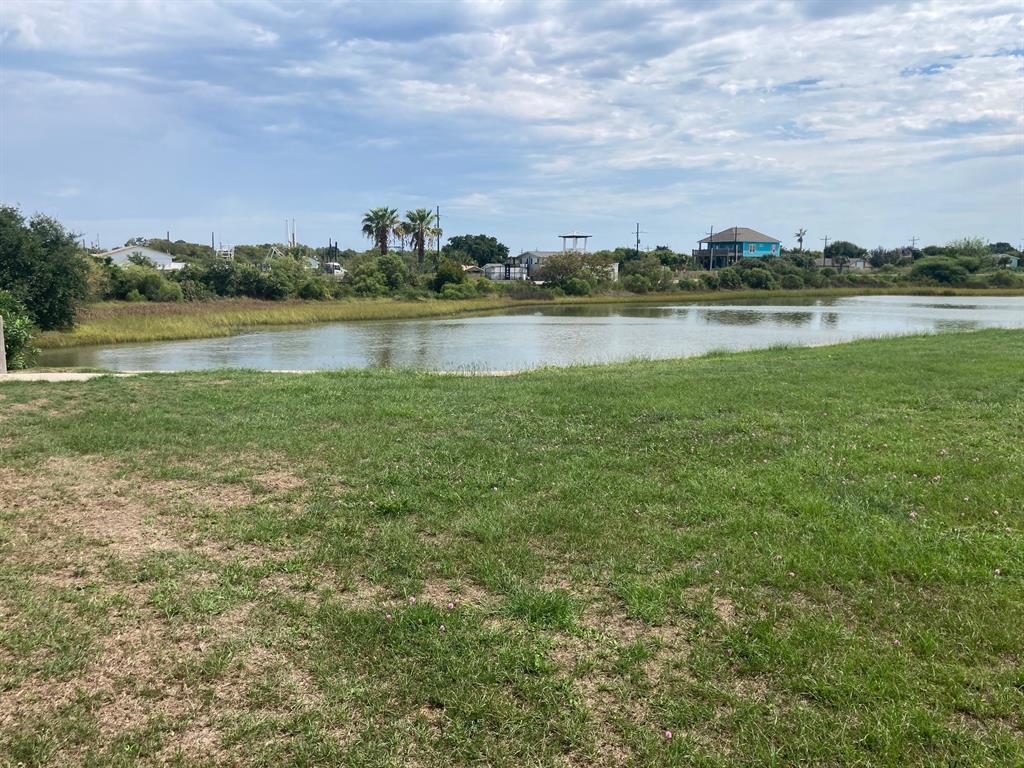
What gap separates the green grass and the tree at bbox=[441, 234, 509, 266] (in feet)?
131

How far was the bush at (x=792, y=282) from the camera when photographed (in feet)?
281

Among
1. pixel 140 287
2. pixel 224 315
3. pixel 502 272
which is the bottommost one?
pixel 224 315

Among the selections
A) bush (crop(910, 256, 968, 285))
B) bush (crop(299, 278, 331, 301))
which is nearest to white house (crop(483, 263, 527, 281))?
bush (crop(299, 278, 331, 301))

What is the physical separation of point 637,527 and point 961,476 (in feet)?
9.43

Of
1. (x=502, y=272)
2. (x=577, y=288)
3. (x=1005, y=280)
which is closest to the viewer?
(x=577, y=288)

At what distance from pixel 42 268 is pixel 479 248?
261ft

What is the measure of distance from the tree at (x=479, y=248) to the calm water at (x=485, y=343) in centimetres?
6560

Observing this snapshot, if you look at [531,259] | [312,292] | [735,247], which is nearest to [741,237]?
[735,247]

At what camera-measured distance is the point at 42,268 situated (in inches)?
1144

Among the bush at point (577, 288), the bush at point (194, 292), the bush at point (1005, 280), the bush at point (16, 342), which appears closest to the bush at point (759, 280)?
the bush at point (577, 288)

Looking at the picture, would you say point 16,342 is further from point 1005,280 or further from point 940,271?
point 940,271

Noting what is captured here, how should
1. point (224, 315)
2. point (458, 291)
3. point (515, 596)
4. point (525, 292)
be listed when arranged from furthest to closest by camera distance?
point (525, 292)
point (458, 291)
point (224, 315)
point (515, 596)

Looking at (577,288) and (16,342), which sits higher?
(577,288)

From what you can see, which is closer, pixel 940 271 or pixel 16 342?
pixel 16 342
